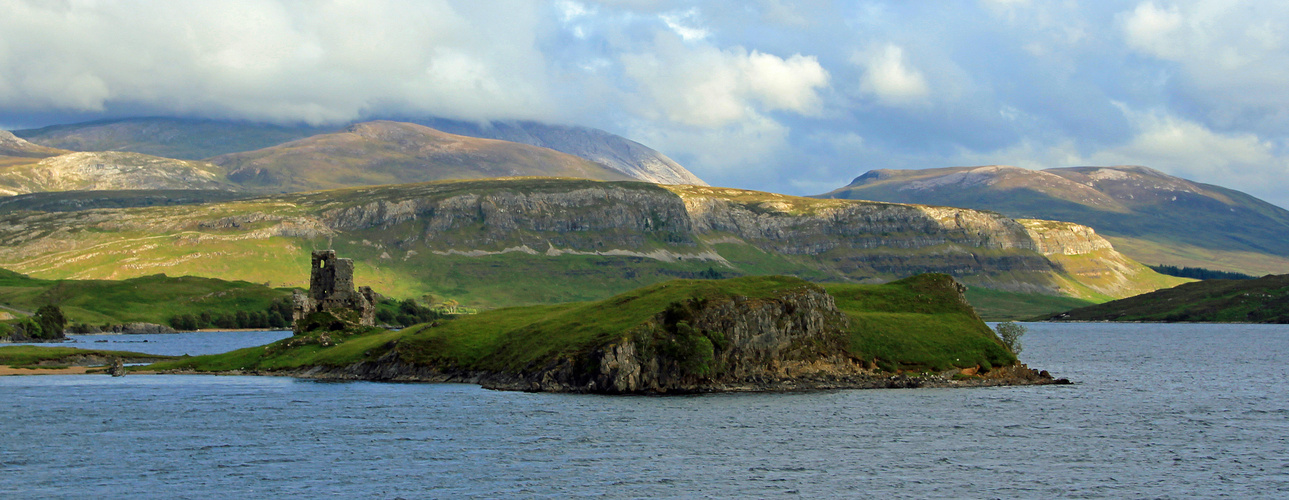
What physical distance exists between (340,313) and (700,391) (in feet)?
218

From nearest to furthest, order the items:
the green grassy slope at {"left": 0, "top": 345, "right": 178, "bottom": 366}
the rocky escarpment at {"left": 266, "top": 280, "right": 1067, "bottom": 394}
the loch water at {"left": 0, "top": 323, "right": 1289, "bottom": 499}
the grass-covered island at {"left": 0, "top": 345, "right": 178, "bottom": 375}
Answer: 1. the loch water at {"left": 0, "top": 323, "right": 1289, "bottom": 499}
2. the rocky escarpment at {"left": 266, "top": 280, "right": 1067, "bottom": 394}
3. the grass-covered island at {"left": 0, "top": 345, "right": 178, "bottom": 375}
4. the green grassy slope at {"left": 0, "top": 345, "right": 178, "bottom": 366}

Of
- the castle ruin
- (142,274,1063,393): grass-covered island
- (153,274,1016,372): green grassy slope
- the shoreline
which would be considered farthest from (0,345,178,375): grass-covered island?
the shoreline

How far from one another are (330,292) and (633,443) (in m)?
90.2

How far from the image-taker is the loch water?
6072 cm

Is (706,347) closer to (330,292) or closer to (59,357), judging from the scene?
(330,292)

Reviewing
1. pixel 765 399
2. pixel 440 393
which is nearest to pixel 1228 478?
pixel 765 399

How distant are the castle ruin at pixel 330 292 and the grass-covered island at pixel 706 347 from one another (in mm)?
15304

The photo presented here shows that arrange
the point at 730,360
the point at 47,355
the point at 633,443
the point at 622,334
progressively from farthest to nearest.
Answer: the point at 47,355 < the point at 730,360 < the point at 622,334 < the point at 633,443

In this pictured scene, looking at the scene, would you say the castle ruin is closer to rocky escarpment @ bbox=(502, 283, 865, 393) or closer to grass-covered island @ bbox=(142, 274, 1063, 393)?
grass-covered island @ bbox=(142, 274, 1063, 393)

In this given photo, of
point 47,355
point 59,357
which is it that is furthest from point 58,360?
point 47,355

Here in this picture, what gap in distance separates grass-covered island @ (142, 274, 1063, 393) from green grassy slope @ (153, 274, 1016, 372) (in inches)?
9.0

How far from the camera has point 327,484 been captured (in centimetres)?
6019

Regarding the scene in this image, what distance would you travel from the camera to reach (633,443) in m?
75.4

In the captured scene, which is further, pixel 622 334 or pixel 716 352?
pixel 716 352
